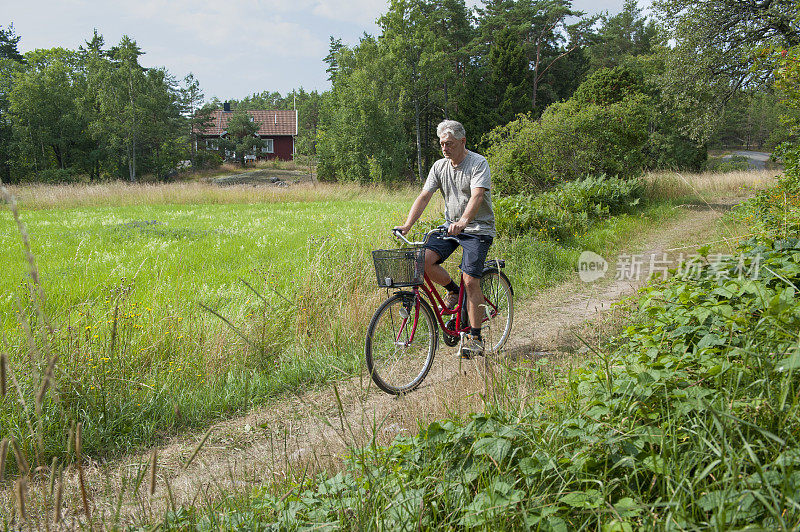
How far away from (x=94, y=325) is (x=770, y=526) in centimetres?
524

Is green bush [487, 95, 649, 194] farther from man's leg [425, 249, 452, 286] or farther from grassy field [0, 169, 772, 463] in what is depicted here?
man's leg [425, 249, 452, 286]

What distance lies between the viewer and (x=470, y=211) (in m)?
4.76

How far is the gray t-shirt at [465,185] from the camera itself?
16.1 feet

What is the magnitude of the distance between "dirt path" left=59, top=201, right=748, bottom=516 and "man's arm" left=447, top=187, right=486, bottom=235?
1191 millimetres

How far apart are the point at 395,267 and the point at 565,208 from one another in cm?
941

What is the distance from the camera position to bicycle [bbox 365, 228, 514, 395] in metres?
4.54

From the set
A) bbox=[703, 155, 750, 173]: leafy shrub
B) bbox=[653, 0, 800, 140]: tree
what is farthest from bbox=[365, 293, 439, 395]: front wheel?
bbox=[703, 155, 750, 173]: leafy shrub

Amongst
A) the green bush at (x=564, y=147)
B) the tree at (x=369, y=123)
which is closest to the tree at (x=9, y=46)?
the tree at (x=369, y=123)

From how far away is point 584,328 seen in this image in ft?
19.3

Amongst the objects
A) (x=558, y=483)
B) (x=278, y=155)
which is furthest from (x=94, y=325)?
(x=278, y=155)

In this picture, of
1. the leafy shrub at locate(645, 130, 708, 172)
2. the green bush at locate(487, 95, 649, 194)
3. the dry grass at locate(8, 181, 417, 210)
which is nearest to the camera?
the green bush at locate(487, 95, 649, 194)

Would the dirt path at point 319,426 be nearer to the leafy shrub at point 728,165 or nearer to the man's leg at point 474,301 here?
the man's leg at point 474,301

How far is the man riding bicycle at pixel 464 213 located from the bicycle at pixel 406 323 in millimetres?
151

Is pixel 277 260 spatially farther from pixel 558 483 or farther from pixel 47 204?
pixel 47 204
